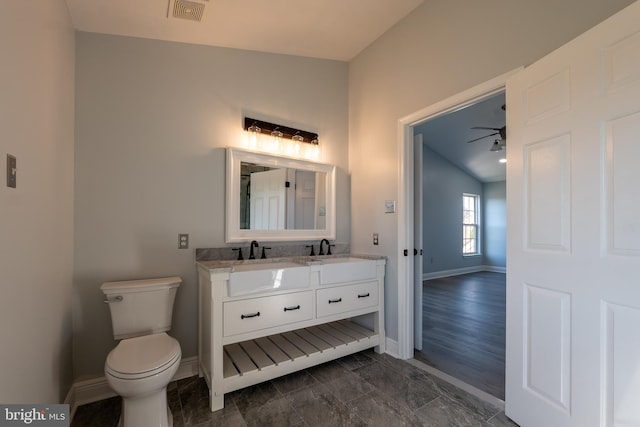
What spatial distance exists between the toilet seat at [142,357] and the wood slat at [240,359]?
0.51m

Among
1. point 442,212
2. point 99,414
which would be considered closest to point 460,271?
point 442,212

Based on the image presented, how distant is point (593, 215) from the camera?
1320 millimetres

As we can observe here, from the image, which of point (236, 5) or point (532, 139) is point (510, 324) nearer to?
point (532, 139)

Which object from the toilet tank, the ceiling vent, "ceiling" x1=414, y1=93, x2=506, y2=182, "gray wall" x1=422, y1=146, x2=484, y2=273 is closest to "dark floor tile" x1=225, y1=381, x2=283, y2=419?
the toilet tank

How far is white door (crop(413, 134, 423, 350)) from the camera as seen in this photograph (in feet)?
8.70

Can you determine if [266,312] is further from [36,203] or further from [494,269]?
[494,269]

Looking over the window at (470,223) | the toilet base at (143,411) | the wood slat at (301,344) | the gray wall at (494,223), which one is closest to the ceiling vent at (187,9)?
the toilet base at (143,411)

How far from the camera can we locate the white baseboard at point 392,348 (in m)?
2.52

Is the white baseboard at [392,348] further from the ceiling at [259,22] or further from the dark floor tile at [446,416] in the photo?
the ceiling at [259,22]

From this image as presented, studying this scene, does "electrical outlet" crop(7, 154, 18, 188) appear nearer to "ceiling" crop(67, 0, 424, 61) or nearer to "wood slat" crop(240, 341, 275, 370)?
"ceiling" crop(67, 0, 424, 61)

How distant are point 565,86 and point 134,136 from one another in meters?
2.70

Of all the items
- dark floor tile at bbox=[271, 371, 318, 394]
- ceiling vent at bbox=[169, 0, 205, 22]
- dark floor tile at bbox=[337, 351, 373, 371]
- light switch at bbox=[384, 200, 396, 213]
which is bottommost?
dark floor tile at bbox=[337, 351, 373, 371]

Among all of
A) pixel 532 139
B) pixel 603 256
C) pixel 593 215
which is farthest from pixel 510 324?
pixel 532 139

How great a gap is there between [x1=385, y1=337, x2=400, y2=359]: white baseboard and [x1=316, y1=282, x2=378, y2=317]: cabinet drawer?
1.26 ft
